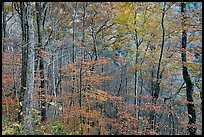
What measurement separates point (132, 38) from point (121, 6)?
2281 mm

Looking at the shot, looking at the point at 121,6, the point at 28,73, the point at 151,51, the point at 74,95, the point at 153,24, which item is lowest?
the point at 74,95

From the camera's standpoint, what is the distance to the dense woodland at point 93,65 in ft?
26.7

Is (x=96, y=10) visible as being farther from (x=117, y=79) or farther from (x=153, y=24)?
(x=117, y=79)

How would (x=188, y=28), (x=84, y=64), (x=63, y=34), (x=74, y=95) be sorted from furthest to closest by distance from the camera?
(x=63, y=34) < (x=74, y=95) < (x=84, y=64) < (x=188, y=28)

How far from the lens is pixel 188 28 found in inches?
328

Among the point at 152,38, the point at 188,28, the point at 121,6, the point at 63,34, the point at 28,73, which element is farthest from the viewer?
the point at 63,34

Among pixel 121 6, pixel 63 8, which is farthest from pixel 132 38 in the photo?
pixel 63 8

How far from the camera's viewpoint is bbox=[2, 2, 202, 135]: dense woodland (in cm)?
815

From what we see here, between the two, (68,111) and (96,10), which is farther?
(96,10)

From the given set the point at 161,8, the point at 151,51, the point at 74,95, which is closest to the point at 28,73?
the point at 74,95

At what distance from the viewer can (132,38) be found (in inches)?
547

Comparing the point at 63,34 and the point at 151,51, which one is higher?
the point at 63,34

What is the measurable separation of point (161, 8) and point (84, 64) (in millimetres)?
4834

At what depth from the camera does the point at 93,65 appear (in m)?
10.2
